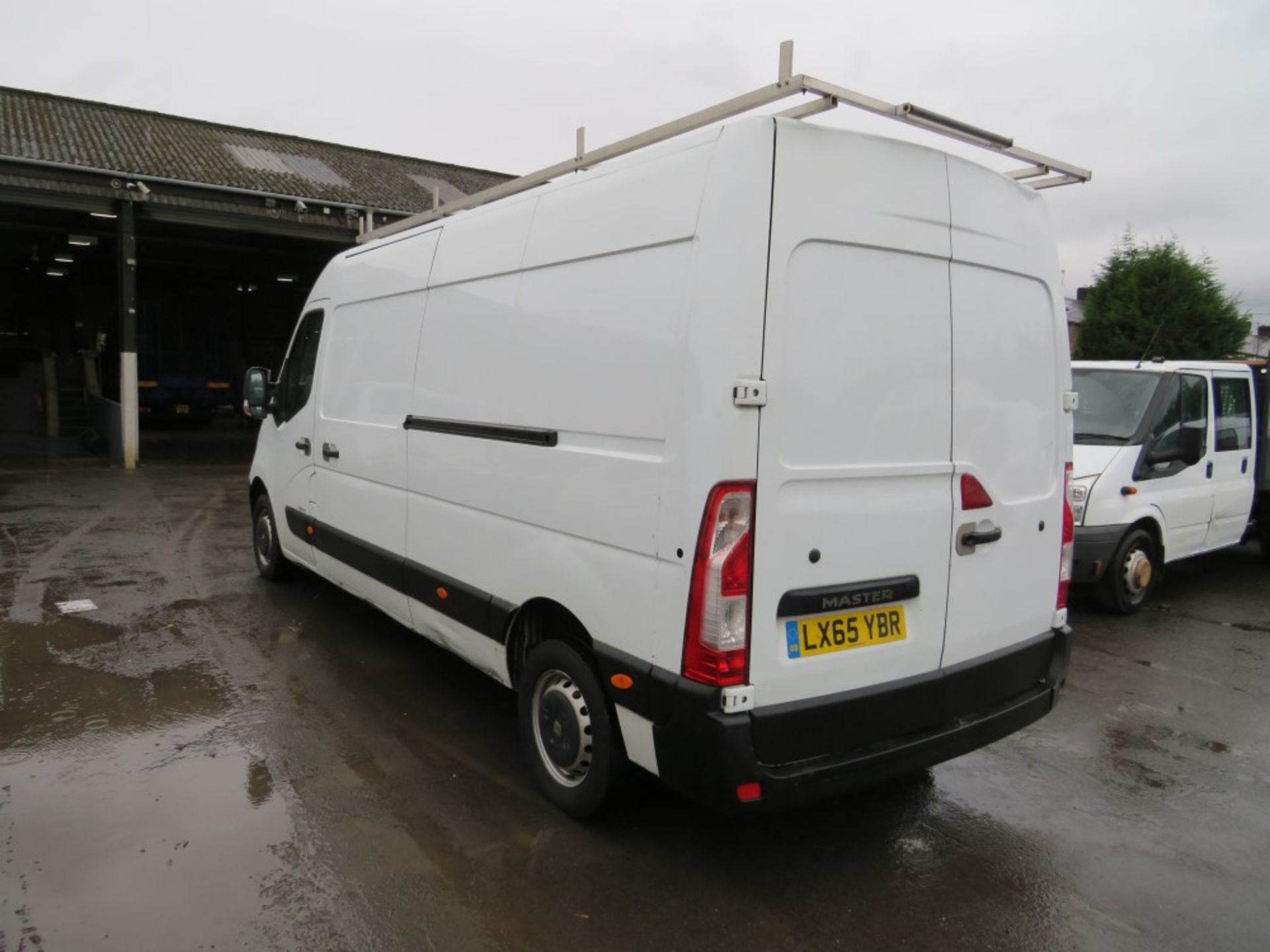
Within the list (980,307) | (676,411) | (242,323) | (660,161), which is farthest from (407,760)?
(242,323)

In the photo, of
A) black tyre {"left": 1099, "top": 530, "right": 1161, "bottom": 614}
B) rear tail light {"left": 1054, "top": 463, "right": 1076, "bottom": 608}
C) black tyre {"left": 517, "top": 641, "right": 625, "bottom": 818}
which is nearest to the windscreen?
black tyre {"left": 1099, "top": 530, "right": 1161, "bottom": 614}

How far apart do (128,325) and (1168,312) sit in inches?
711

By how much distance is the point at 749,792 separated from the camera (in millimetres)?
2699

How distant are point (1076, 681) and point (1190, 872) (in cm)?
210

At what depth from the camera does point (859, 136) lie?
9.48 feet

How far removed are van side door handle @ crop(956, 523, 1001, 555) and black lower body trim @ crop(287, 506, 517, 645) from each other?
177 centimetres

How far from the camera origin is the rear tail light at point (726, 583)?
2668mm

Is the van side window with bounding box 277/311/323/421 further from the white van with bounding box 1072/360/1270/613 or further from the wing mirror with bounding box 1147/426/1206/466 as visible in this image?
the wing mirror with bounding box 1147/426/1206/466

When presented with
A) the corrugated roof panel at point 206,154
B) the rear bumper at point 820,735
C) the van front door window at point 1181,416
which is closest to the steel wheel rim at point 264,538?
the rear bumper at point 820,735

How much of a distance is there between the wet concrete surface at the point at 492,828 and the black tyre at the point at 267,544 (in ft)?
4.20

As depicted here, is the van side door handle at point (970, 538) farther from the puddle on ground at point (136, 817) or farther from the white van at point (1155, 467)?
the white van at point (1155, 467)

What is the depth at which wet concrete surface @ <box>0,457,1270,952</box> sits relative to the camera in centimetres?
277

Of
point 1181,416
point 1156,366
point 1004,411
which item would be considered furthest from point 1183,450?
point 1004,411

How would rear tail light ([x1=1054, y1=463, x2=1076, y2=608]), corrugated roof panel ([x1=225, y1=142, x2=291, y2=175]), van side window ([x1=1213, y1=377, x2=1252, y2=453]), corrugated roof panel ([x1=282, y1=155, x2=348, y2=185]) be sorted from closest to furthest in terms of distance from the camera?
rear tail light ([x1=1054, y1=463, x2=1076, y2=608]) → van side window ([x1=1213, y1=377, x2=1252, y2=453]) → corrugated roof panel ([x1=225, y1=142, x2=291, y2=175]) → corrugated roof panel ([x1=282, y1=155, x2=348, y2=185])
